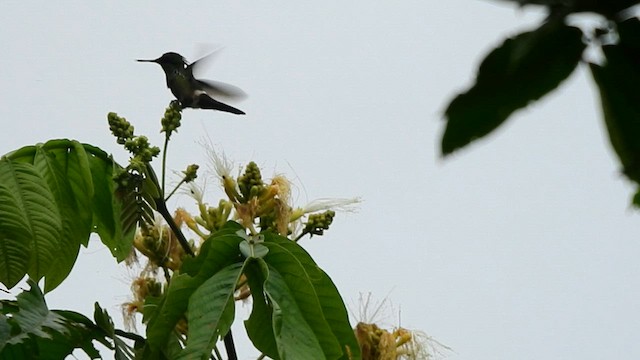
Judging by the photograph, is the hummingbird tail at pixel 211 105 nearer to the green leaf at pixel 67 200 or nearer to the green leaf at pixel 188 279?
the green leaf at pixel 67 200

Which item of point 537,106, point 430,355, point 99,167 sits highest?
point 99,167

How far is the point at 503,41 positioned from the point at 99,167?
1519mm

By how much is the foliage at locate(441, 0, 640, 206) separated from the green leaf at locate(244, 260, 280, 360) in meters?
1.16

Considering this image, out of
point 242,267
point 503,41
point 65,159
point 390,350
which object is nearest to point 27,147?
point 65,159

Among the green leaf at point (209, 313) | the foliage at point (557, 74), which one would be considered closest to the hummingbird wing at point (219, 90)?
the green leaf at point (209, 313)

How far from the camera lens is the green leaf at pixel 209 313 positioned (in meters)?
1.46

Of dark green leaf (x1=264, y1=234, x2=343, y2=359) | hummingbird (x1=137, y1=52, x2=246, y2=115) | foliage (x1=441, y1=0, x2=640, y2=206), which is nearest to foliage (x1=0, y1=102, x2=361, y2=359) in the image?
dark green leaf (x1=264, y1=234, x2=343, y2=359)

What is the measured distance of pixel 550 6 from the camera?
Result: 398 mm

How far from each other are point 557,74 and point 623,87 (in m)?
0.03

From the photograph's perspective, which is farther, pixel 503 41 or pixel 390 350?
pixel 390 350

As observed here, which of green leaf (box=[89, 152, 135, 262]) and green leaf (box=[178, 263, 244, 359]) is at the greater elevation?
green leaf (box=[89, 152, 135, 262])

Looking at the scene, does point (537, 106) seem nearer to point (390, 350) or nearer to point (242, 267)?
point (242, 267)

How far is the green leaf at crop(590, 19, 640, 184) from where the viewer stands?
415 millimetres

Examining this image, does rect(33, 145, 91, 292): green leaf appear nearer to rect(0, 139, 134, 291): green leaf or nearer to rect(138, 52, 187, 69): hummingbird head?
rect(0, 139, 134, 291): green leaf
